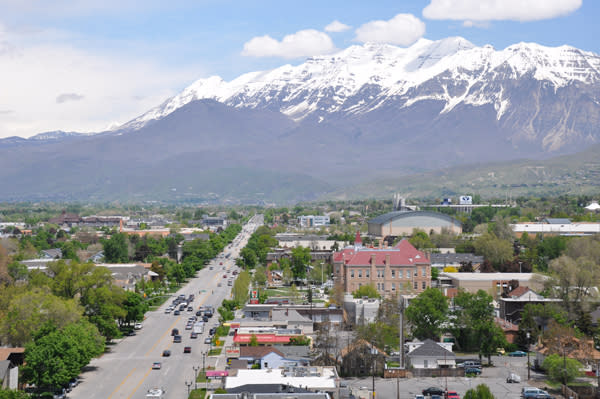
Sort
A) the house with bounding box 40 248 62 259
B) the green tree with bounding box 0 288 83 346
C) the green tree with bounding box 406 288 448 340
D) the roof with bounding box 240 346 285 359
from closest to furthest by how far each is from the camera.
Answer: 1. the roof with bounding box 240 346 285 359
2. the green tree with bounding box 0 288 83 346
3. the green tree with bounding box 406 288 448 340
4. the house with bounding box 40 248 62 259

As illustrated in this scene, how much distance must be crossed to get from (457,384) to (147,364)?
80.8ft

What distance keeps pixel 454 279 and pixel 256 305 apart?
32338 mm

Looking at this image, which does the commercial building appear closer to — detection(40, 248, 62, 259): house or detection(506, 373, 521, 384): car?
detection(40, 248, 62, 259): house

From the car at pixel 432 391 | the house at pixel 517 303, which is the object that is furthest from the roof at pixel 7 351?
the house at pixel 517 303

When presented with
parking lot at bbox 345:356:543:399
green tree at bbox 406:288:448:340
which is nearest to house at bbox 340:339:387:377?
parking lot at bbox 345:356:543:399

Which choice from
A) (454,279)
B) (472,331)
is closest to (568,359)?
(472,331)

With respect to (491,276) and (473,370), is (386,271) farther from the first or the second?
(473,370)

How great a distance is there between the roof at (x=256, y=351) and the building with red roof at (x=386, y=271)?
121 ft

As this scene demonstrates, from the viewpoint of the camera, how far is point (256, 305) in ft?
295

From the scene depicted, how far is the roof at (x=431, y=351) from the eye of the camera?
69000mm

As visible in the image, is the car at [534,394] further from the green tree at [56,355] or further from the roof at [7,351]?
the roof at [7,351]

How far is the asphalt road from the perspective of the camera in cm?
6238

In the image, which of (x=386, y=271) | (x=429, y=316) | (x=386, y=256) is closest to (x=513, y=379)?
(x=429, y=316)

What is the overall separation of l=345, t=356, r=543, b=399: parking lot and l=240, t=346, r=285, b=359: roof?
21.0 ft
